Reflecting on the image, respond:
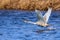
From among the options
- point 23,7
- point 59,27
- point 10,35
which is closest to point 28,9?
point 23,7

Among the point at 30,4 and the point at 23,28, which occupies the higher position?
the point at 30,4

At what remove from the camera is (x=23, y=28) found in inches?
571

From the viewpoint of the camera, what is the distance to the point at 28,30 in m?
14.1

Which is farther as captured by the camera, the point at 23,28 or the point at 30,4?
the point at 30,4

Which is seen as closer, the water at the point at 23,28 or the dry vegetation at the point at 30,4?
the water at the point at 23,28

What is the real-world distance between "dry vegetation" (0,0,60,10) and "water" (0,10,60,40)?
0.78 metres

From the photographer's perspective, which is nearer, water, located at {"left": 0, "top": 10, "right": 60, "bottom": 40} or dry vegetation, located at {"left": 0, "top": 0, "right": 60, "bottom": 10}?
water, located at {"left": 0, "top": 10, "right": 60, "bottom": 40}

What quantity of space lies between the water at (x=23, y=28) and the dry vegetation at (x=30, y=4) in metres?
0.78

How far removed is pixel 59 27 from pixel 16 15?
13.2 feet

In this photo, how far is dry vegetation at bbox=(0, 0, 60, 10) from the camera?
1967 centimetres

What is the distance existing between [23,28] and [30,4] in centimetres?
569

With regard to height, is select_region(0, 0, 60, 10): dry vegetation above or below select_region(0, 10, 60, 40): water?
above

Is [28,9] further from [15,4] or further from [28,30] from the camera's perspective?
[28,30]

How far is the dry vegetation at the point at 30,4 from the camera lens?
64.5 feet
